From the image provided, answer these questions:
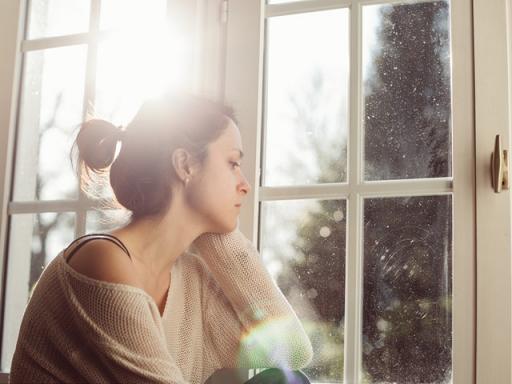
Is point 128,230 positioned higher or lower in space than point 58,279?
higher

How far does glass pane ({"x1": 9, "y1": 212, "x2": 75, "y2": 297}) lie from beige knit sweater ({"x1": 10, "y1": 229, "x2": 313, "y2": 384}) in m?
0.58

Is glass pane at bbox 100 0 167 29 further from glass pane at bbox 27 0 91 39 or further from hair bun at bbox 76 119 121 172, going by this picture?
hair bun at bbox 76 119 121 172

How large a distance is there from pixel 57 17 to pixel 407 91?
1.12m

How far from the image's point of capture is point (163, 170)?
1.68m

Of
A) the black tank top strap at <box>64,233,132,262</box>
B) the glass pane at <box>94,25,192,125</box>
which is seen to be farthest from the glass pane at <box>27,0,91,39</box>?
the black tank top strap at <box>64,233,132,262</box>

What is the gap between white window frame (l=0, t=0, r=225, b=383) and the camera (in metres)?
2.07

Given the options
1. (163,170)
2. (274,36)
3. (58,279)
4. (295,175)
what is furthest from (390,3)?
(58,279)

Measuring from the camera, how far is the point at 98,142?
1737 mm

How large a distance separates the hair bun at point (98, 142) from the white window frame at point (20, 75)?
36cm

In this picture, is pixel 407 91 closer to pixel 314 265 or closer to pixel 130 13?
pixel 314 265

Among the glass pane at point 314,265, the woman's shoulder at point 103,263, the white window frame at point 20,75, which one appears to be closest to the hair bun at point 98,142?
the woman's shoulder at point 103,263

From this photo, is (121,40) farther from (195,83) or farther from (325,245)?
(325,245)

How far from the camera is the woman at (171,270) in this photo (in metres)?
1.49

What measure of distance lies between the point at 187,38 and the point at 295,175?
45cm
